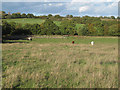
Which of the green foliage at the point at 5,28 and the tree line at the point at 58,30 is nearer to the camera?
the green foliage at the point at 5,28

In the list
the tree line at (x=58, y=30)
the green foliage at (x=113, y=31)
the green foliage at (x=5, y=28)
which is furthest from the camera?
the green foliage at (x=113, y=31)

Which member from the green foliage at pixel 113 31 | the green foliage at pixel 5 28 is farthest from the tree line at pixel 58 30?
the green foliage at pixel 5 28

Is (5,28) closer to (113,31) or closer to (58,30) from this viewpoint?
(58,30)

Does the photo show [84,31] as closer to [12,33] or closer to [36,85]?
[12,33]

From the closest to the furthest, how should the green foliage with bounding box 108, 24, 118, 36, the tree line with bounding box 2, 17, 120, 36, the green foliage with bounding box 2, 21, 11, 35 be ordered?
the green foliage with bounding box 2, 21, 11, 35
the tree line with bounding box 2, 17, 120, 36
the green foliage with bounding box 108, 24, 118, 36

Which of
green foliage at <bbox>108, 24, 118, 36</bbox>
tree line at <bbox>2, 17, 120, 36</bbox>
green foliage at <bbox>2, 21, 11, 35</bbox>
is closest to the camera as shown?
green foliage at <bbox>2, 21, 11, 35</bbox>

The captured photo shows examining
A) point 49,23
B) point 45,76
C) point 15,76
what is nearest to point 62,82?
point 45,76

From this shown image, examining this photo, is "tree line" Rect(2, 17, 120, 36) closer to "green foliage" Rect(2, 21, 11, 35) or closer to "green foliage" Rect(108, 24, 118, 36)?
"green foliage" Rect(108, 24, 118, 36)

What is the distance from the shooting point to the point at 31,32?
3246 inches

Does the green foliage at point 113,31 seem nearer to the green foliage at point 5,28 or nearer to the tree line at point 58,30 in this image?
the tree line at point 58,30

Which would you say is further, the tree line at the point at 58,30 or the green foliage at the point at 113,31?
the green foliage at the point at 113,31

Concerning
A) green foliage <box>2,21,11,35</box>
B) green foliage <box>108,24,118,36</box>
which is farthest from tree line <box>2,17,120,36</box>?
green foliage <box>2,21,11,35</box>

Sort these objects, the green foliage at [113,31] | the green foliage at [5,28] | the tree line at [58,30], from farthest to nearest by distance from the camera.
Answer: the green foliage at [113,31] < the tree line at [58,30] < the green foliage at [5,28]

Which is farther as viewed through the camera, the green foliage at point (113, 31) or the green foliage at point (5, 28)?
the green foliage at point (113, 31)
